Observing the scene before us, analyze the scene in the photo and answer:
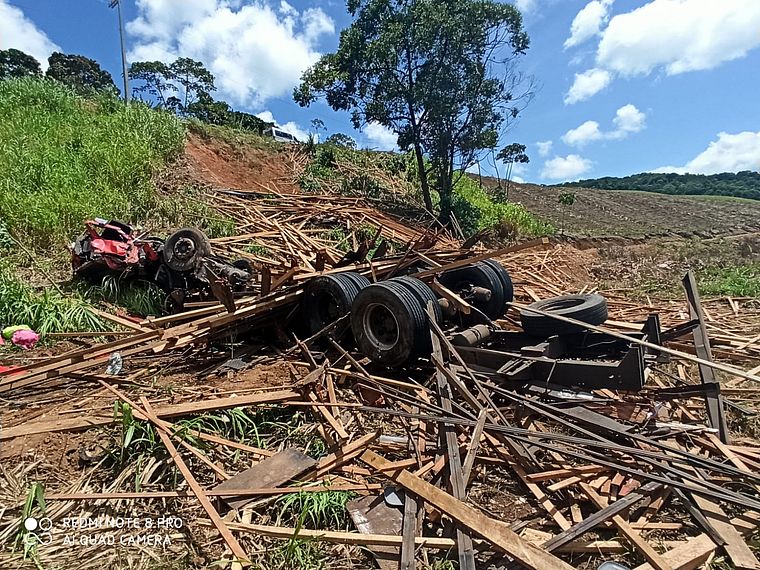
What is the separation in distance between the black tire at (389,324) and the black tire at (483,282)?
1048 mm

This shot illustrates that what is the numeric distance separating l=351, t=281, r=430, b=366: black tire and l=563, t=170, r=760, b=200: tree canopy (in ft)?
125

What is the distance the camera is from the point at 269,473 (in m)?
2.81

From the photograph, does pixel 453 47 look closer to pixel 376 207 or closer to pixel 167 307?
pixel 376 207

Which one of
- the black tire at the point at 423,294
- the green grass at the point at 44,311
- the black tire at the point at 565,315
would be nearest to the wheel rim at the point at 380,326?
the black tire at the point at 423,294

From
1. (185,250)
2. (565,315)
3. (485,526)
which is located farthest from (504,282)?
(185,250)

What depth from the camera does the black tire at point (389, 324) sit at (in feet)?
13.5

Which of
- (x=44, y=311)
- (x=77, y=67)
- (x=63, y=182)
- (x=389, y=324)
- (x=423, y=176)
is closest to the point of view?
(x=389, y=324)

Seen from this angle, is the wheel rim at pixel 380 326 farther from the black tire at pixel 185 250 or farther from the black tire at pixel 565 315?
the black tire at pixel 185 250

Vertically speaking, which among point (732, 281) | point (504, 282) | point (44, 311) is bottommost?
point (732, 281)

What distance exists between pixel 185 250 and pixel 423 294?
344cm

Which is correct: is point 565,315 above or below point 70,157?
below

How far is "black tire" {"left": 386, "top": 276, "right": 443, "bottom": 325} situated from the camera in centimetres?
428

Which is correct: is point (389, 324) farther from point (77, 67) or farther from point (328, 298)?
point (77, 67)

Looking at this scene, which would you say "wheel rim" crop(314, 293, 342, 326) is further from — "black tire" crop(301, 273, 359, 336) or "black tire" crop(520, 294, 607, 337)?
"black tire" crop(520, 294, 607, 337)
